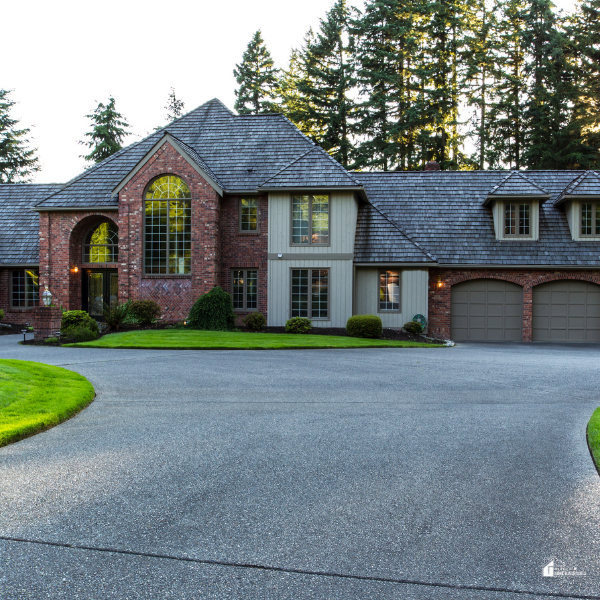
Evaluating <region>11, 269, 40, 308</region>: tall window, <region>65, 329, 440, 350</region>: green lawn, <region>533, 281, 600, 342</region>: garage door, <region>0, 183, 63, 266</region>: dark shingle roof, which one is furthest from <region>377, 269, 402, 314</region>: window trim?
<region>11, 269, 40, 308</region>: tall window

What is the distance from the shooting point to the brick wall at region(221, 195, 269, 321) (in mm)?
21484

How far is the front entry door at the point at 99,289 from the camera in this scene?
23203mm

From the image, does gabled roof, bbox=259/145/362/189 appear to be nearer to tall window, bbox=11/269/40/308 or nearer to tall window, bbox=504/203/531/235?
tall window, bbox=504/203/531/235

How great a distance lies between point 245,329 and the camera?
20.6m

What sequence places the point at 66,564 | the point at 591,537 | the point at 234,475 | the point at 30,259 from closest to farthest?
1. the point at 66,564
2. the point at 591,537
3. the point at 234,475
4. the point at 30,259

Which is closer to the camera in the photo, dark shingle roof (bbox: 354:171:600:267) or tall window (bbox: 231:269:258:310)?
dark shingle roof (bbox: 354:171:600:267)

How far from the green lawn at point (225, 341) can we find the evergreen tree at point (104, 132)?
28.5m

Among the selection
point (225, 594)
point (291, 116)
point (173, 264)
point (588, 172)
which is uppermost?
point (291, 116)

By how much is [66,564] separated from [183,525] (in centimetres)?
76

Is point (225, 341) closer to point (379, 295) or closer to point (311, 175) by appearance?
point (379, 295)

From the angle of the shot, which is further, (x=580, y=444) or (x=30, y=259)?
(x=30, y=259)

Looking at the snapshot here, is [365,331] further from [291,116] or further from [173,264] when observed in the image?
[291,116]

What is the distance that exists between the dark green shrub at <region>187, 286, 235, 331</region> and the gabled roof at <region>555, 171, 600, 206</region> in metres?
13.5

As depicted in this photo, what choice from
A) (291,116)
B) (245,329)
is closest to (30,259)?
(245,329)
